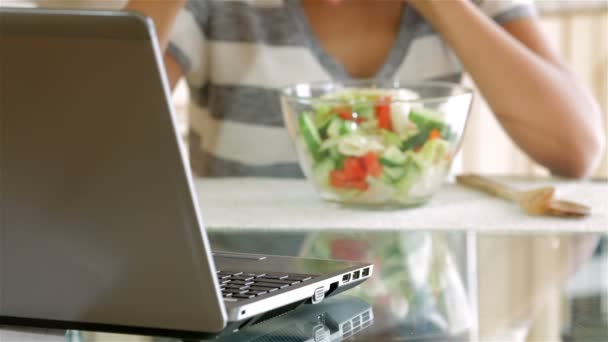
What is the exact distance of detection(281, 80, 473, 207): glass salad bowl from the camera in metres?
1.10

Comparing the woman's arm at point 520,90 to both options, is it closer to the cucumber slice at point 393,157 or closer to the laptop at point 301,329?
the cucumber slice at point 393,157

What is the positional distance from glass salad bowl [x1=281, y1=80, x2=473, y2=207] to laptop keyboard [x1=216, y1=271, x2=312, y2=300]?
1.40 ft

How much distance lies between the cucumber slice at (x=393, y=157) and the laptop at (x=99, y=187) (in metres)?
0.52

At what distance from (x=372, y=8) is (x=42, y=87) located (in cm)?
122

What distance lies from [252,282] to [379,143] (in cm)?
47

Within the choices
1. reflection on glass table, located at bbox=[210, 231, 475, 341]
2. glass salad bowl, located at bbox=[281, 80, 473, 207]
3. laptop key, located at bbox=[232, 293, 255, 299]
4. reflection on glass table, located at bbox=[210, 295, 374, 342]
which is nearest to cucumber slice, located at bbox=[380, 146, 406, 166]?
glass salad bowl, located at bbox=[281, 80, 473, 207]

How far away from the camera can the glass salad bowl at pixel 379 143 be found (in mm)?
1098

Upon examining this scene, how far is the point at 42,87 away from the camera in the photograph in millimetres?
538

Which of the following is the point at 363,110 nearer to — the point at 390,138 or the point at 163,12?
the point at 390,138

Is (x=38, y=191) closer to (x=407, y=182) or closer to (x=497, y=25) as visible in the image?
(x=407, y=182)

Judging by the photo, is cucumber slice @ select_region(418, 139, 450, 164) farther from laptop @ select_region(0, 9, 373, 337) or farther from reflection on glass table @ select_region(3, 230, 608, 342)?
laptop @ select_region(0, 9, 373, 337)

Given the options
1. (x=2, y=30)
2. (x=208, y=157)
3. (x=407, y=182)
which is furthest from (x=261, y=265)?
(x=208, y=157)

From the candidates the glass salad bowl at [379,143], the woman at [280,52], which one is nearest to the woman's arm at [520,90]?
the woman at [280,52]

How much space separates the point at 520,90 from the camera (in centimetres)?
145
